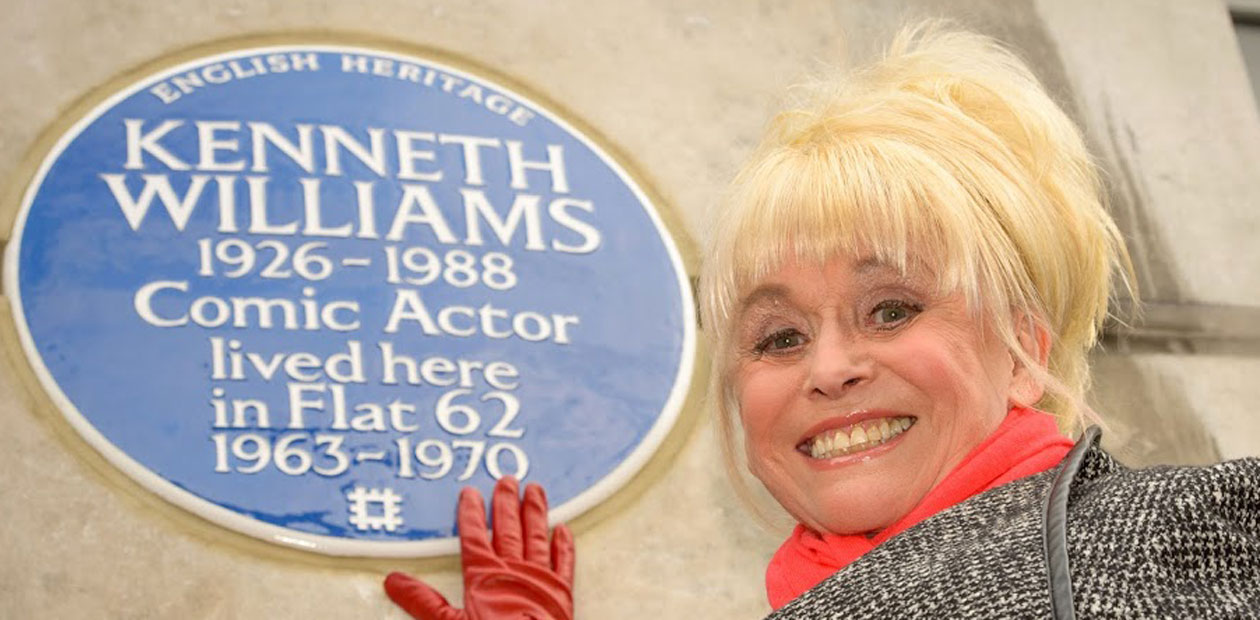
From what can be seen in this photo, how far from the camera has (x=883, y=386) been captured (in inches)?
40.8

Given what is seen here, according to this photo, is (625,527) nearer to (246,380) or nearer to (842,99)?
(246,380)

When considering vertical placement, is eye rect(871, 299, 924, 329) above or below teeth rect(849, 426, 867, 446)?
above

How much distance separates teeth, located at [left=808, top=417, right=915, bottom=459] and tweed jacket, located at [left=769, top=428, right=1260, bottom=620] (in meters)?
0.17

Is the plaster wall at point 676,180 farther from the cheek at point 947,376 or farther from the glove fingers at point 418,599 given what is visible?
the cheek at point 947,376

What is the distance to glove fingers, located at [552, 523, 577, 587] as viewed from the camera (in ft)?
8.00

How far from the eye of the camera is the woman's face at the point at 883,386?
40.6 inches

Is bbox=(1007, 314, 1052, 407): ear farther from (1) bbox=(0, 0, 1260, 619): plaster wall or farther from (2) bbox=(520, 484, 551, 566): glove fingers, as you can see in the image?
(2) bbox=(520, 484, 551, 566): glove fingers

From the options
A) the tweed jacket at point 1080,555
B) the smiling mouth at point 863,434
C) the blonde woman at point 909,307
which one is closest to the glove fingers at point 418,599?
the blonde woman at point 909,307

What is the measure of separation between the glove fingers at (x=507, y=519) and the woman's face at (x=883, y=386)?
4.48ft

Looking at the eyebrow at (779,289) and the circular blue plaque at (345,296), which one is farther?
the circular blue plaque at (345,296)

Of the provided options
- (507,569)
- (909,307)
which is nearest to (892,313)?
(909,307)

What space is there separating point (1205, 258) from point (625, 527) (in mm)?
1488

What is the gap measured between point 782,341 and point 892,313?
0.08 meters

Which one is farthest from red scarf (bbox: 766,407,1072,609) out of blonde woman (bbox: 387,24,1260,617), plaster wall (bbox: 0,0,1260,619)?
plaster wall (bbox: 0,0,1260,619)
